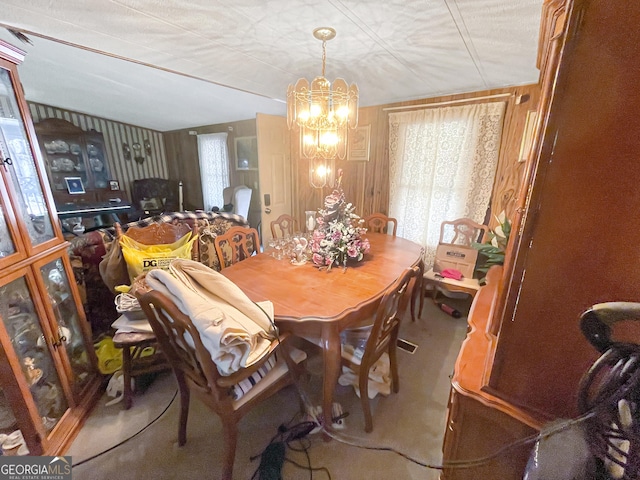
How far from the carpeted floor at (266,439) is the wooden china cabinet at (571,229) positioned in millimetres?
734

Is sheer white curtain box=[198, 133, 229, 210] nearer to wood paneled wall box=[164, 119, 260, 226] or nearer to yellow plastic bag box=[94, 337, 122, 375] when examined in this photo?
wood paneled wall box=[164, 119, 260, 226]

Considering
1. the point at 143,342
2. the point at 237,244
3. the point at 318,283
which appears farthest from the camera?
the point at 237,244

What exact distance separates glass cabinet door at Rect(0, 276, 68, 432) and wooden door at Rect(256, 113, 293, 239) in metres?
2.59

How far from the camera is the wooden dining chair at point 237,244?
223 cm

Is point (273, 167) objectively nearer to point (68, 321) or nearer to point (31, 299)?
point (68, 321)

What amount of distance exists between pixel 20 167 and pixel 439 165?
3.27m

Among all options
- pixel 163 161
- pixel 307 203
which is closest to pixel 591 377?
pixel 307 203

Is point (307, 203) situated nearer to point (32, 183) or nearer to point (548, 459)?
point (32, 183)

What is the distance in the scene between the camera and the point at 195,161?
555 cm

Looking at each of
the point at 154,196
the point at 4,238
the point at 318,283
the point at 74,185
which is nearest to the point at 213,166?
the point at 154,196

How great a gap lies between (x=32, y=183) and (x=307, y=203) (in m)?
3.19

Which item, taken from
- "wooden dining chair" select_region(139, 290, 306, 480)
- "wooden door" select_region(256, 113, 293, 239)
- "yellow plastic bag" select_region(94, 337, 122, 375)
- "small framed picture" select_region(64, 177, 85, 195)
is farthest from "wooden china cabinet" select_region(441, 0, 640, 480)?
"small framed picture" select_region(64, 177, 85, 195)

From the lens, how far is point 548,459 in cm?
64

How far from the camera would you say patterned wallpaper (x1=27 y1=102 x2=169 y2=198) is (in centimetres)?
452
